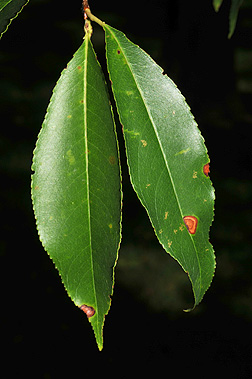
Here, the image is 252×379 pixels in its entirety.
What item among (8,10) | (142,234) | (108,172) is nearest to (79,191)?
(108,172)

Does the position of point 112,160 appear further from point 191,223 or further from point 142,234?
point 142,234

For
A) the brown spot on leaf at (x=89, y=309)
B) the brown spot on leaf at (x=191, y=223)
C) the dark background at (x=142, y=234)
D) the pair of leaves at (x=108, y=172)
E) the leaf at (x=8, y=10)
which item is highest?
the leaf at (x=8, y=10)

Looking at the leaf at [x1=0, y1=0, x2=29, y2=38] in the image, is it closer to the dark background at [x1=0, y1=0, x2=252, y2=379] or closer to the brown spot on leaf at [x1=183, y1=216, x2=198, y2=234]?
the brown spot on leaf at [x1=183, y1=216, x2=198, y2=234]

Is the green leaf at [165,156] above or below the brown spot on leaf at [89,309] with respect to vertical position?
above

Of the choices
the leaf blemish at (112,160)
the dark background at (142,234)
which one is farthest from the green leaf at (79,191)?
the dark background at (142,234)

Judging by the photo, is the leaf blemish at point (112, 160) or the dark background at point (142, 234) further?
the dark background at point (142, 234)

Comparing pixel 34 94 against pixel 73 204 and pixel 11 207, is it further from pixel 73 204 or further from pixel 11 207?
pixel 73 204

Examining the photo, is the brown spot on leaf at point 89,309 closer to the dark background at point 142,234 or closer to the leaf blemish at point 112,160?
the leaf blemish at point 112,160

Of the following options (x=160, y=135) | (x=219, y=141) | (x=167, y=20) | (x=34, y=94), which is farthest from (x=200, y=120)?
(x=160, y=135)
